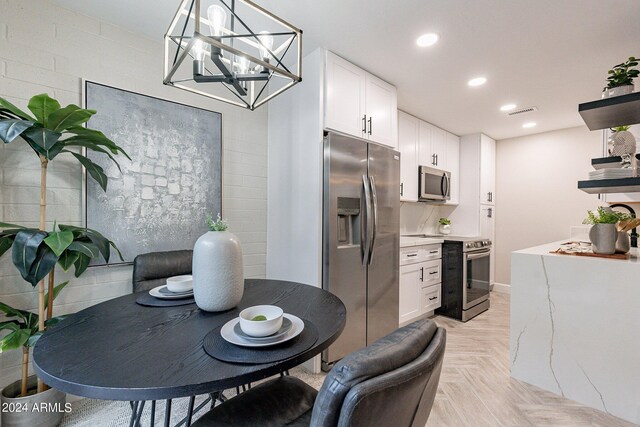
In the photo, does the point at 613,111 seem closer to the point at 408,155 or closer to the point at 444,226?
the point at 408,155

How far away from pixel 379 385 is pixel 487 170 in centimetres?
492

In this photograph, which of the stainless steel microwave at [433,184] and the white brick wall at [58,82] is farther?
the stainless steel microwave at [433,184]

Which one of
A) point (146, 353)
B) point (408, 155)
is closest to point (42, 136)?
point (146, 353)

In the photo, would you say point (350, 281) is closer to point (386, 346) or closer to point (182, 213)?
point (182, 213)

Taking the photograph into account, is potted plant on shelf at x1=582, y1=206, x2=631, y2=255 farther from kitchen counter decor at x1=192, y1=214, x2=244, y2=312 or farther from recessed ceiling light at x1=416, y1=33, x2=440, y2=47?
kitchen counter decor at x1=192, y1=214, x2=244, y2=312

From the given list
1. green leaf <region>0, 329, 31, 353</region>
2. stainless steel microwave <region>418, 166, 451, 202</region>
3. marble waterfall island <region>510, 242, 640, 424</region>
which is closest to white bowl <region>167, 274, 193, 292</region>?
green leaf <region>0, 329, 31, 353</region>

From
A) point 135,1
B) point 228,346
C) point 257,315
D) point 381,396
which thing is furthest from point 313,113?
point 381,396

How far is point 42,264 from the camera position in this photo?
141 cm

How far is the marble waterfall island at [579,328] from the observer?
175cm

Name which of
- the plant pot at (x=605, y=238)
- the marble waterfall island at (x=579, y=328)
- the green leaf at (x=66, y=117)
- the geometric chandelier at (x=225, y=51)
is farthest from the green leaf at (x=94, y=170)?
the plant pot at (x=605, y=238)

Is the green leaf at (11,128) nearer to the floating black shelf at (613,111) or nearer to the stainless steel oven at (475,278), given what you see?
the floating black shelf at (613,111)

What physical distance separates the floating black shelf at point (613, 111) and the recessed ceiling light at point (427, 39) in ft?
3.55

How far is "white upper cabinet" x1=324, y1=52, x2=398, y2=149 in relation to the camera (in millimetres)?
2328

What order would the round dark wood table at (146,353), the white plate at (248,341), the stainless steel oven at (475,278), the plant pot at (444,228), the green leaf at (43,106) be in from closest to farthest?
the round dark wood table at (146,353) → the white plate at (248,341) → the green leaf at (43,106) → the stainless steel oven at (475,278) → the plant pot at (444,228)
